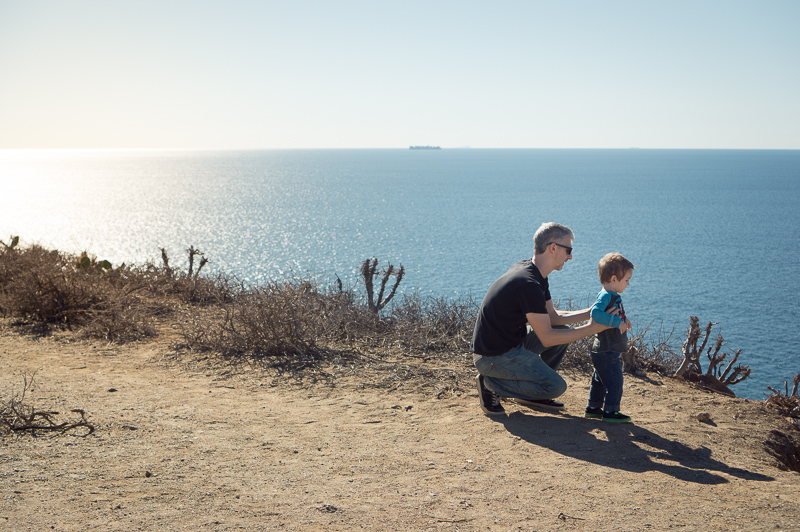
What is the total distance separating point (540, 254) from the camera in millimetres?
4582

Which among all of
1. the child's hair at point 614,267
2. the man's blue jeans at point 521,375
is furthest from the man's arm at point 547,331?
the child's hair at point 614,267

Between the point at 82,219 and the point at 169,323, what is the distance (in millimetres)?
71883

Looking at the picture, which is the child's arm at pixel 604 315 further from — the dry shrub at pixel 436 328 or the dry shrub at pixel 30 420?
the dry shrub at pixel 30 420

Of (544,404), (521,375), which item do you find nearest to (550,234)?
(521,375)

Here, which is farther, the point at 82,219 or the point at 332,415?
the point at 82,219

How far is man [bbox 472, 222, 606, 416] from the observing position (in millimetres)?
4391

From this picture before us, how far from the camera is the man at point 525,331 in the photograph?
4.39 metres

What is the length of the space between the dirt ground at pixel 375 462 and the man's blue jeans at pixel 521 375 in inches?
11.1

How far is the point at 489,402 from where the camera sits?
15.9 ft

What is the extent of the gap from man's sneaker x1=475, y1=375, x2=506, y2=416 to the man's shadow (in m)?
0.08

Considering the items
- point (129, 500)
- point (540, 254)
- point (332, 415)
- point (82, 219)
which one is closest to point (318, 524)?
point (129, 500)

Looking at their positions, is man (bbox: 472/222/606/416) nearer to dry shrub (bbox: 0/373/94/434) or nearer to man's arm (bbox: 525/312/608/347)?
man's arm (bbox: 525/312/608/347)

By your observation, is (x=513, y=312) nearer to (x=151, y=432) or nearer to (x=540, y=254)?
(x=540, y=254)

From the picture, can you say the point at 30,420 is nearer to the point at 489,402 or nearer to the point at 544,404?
the point at 489,402
